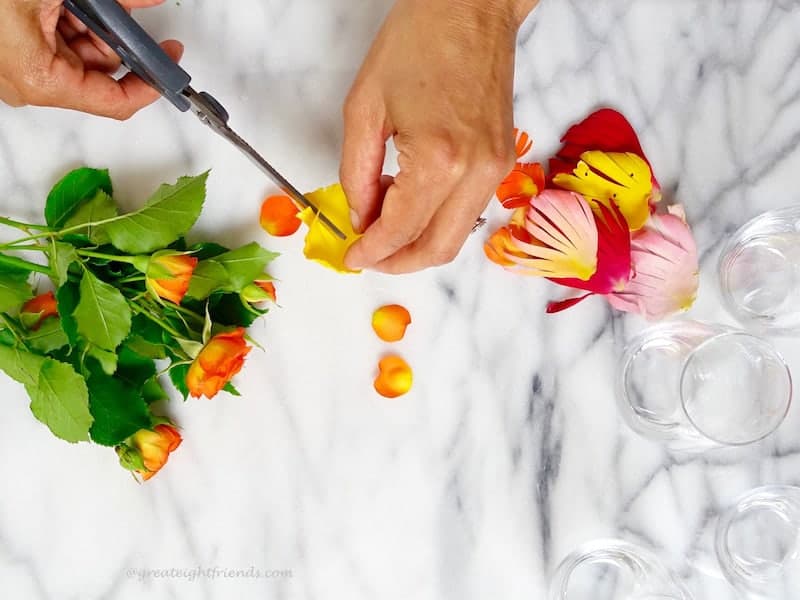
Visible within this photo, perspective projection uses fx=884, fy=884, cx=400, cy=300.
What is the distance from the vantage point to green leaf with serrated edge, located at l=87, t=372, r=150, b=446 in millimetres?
814

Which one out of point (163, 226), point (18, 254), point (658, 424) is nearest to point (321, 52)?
point (163, 226)

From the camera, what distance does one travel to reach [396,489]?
2.92ft

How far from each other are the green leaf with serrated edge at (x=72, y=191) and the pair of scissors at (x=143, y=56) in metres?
0.14

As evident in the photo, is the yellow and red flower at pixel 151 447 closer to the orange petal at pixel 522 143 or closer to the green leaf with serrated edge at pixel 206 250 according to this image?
the green leaf with serrated edge at pixel 206 250

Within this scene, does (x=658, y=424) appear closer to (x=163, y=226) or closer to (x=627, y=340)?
(x=627, y=340)

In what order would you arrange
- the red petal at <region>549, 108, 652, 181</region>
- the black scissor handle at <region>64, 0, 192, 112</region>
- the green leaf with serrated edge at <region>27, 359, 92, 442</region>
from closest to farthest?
the black scissor handle at <region>64, 0, 192, 112</region>, the green leaf with serrated edge at <region>27, 359, 92, 442</region>, the red petal at <region>549, 108, 652, 181</region>

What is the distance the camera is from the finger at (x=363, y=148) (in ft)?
2.36

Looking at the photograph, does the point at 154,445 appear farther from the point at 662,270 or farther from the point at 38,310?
the point at 662,270

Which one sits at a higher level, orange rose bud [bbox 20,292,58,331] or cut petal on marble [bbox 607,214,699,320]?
cut petal on marble [bbox 607,214,699,320]

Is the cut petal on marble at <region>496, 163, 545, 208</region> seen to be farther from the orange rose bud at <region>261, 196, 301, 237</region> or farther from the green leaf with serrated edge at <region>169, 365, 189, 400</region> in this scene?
the green leaf with serrated edge at <region>169, 365, 189, 400</region>

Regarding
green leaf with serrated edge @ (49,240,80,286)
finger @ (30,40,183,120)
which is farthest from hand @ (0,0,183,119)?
green leaf with serrated edge @ (49,240,80,286)

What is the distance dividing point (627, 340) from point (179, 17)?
1.84 ft

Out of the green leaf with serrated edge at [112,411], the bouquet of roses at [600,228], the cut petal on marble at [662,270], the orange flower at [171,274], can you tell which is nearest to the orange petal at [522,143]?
the bouquet of roses at [600,228]

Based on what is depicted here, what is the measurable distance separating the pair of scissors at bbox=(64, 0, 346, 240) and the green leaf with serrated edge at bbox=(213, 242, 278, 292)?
4.4 inches
